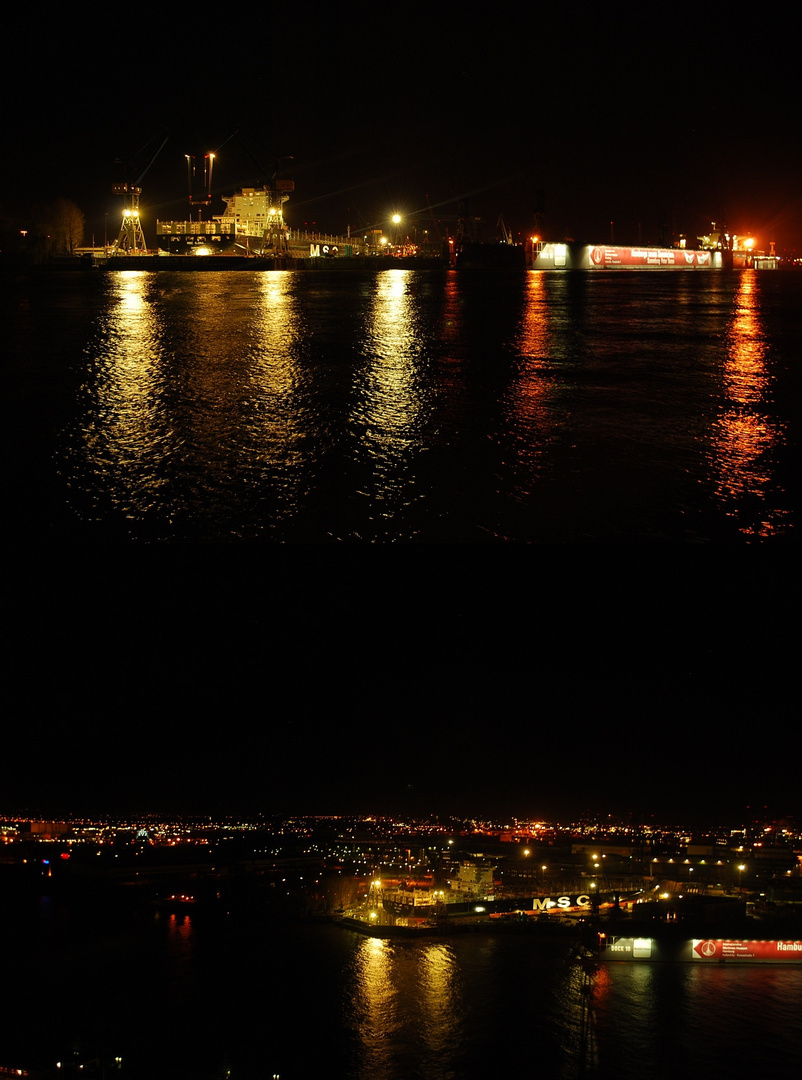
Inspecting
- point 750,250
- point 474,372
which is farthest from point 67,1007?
point 750,250

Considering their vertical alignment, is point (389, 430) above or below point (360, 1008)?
above

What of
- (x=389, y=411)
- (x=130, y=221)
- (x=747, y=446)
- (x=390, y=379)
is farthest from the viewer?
(x=130, y=221)

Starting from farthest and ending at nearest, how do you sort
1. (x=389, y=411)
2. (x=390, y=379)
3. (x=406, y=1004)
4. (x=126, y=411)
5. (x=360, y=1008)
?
(x=406, y=1004), (x=360, y=1008), (x=390, y=379), (x=389, y=411), (x=126, y=411)

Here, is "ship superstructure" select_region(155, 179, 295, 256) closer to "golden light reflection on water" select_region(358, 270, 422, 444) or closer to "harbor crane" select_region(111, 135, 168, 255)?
"harbor crane" select_region(111, 135, 168, 255)

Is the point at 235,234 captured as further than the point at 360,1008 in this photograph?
Yes

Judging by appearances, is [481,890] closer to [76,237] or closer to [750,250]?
[76,237]

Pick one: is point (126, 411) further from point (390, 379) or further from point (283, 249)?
point (283, 249)

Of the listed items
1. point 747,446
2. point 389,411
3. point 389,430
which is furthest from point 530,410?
point 747,446

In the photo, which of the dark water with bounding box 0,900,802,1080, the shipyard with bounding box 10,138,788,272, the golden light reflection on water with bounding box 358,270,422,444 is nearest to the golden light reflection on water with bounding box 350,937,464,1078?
the dark water with bounding box 0,900,802,1080
